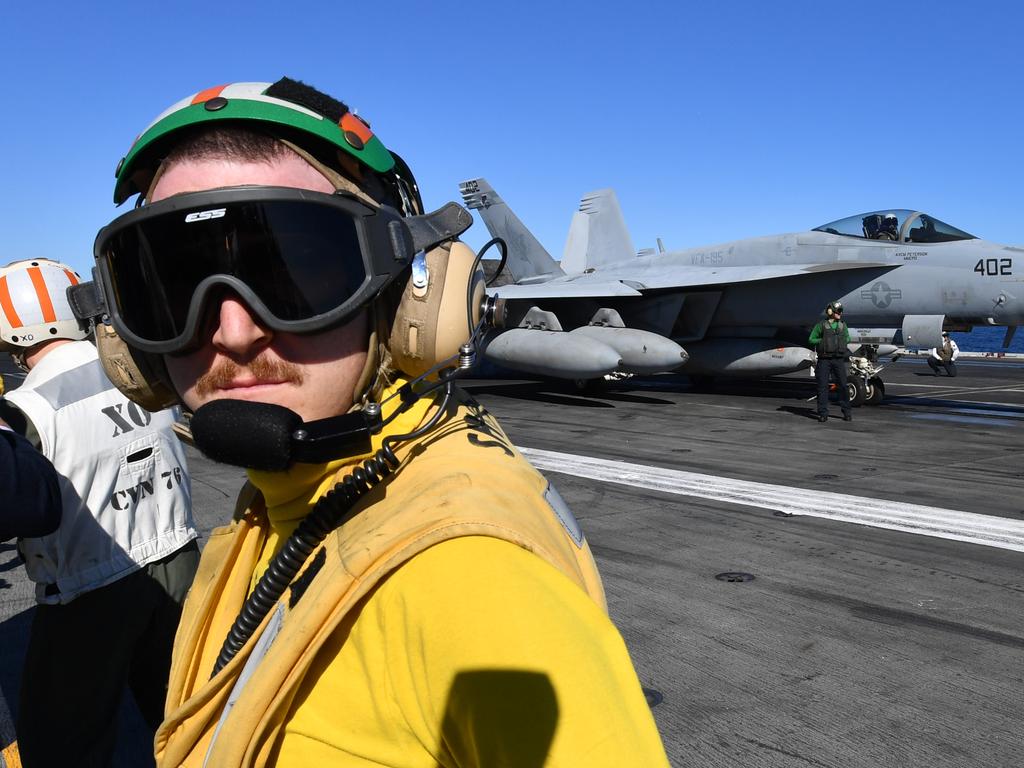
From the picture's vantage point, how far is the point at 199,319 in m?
1.23

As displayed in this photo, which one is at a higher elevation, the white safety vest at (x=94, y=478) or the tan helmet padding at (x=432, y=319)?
the tan helmet padding at (x=432, y=319)

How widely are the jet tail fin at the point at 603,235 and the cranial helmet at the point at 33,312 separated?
19.9m

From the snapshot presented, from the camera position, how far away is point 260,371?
1232 mm

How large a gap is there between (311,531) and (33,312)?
2.34 meters

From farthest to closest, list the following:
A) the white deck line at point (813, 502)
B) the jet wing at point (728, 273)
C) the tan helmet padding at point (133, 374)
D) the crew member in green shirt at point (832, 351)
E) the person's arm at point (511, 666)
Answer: the jet wing at point (728, 273) < the crew member in green shirt at point (832, 351) < the white deck line at point (813, 502) < the tan helmet padding at point (133, 374) < the person's arm at point (511, 666)

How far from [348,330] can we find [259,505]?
52cm

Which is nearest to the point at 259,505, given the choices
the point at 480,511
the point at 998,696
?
the point at 480,511

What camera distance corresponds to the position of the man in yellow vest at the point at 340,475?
0.84 meters

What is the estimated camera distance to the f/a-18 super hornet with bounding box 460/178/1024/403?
43.5 ft

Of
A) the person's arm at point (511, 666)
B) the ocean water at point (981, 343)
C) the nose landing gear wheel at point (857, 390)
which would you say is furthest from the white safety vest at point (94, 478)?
the ocean water at point (981, 343)

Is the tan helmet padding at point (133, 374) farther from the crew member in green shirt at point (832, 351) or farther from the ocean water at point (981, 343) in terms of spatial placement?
the ocean water at point (981, 343)

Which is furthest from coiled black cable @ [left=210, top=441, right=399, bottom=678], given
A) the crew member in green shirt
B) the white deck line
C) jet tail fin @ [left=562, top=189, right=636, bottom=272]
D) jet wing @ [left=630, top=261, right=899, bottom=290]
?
jet tail fin @ [left=562, top=189, right=636, bottom=272]

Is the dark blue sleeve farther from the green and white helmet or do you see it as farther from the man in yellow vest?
the green and white helmet

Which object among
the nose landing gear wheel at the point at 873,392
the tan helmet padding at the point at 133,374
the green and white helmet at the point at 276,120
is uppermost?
the green and white helmet at the point at 276,120
